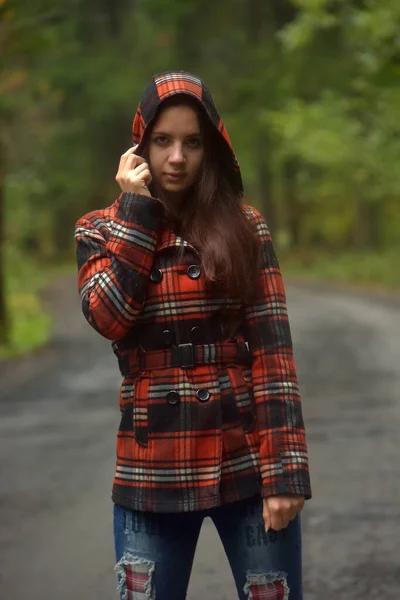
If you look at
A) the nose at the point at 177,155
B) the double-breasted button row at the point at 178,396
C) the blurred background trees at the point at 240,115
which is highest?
the blurred background trees at the point at 240,115

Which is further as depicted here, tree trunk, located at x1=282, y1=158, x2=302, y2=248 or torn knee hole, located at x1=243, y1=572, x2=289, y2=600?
tree trunk, located at x1=282, y1=158, x2=302, y2=248

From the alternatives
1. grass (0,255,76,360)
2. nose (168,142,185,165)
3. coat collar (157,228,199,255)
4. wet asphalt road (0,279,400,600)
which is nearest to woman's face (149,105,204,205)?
nose (168,142,185,165)

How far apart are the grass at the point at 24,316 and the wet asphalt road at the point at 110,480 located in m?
1.85

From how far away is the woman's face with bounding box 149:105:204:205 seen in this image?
121 inches

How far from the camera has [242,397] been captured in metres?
3.04

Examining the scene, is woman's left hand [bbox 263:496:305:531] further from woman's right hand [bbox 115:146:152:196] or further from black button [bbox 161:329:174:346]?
woman's right hand [bbox 115:146:152:196]

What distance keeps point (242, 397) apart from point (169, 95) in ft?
2.67

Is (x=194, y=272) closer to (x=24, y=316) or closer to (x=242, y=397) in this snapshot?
(x=242, y=397)

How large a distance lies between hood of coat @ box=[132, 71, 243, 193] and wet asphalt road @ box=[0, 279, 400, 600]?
2.85m

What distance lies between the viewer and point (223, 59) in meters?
40.4

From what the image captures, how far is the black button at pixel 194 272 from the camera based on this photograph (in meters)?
3.02

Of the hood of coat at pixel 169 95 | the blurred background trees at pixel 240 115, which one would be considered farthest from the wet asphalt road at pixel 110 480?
the blurred background trees at pixel 240 115

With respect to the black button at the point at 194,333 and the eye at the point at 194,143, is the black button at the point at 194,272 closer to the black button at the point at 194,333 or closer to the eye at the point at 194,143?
the black button at the point at 194,333

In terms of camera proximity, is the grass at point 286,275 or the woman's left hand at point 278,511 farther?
the grass at point 286,275
